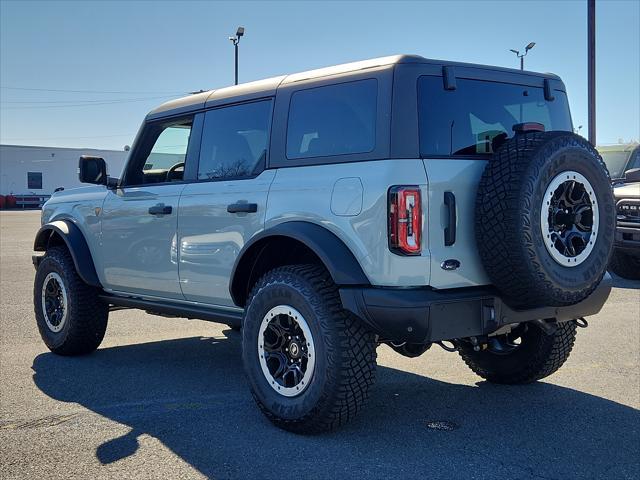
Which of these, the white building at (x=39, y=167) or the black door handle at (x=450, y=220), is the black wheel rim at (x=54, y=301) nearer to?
the black door handle at (x=450, y=220)

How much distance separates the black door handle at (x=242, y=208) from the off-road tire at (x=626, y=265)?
26.1 feet

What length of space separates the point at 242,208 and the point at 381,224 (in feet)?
3.67

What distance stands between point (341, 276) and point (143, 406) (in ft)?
5.69

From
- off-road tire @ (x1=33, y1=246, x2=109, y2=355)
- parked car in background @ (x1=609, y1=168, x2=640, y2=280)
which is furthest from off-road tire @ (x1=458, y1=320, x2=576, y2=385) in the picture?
parked car in background @ (x1=609, y1=168, x2=640, y2=280)

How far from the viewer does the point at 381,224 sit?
3740mm

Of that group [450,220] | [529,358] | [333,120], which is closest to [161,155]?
[333,120]

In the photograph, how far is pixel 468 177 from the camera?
3.89 meters

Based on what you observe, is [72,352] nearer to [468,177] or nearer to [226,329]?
[226,329]

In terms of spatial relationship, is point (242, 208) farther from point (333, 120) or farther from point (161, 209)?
point (161, 209)

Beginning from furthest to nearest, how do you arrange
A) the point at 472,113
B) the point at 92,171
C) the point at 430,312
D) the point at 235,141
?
the point at 92,171, the point at 235,141, the point at 472,113, the point at 430,312

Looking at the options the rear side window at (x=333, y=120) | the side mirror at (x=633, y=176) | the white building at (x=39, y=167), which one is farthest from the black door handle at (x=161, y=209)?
the white building at (x=39, y=167)

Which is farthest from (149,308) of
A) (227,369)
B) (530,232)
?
(530,232)

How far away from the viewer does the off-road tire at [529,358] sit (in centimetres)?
488

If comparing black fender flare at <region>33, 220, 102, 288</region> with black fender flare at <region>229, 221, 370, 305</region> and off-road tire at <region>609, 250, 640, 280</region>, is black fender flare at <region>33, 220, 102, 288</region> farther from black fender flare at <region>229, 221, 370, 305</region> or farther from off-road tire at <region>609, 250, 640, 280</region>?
off-road tire at <region>609, 250, 640, 280</region>
